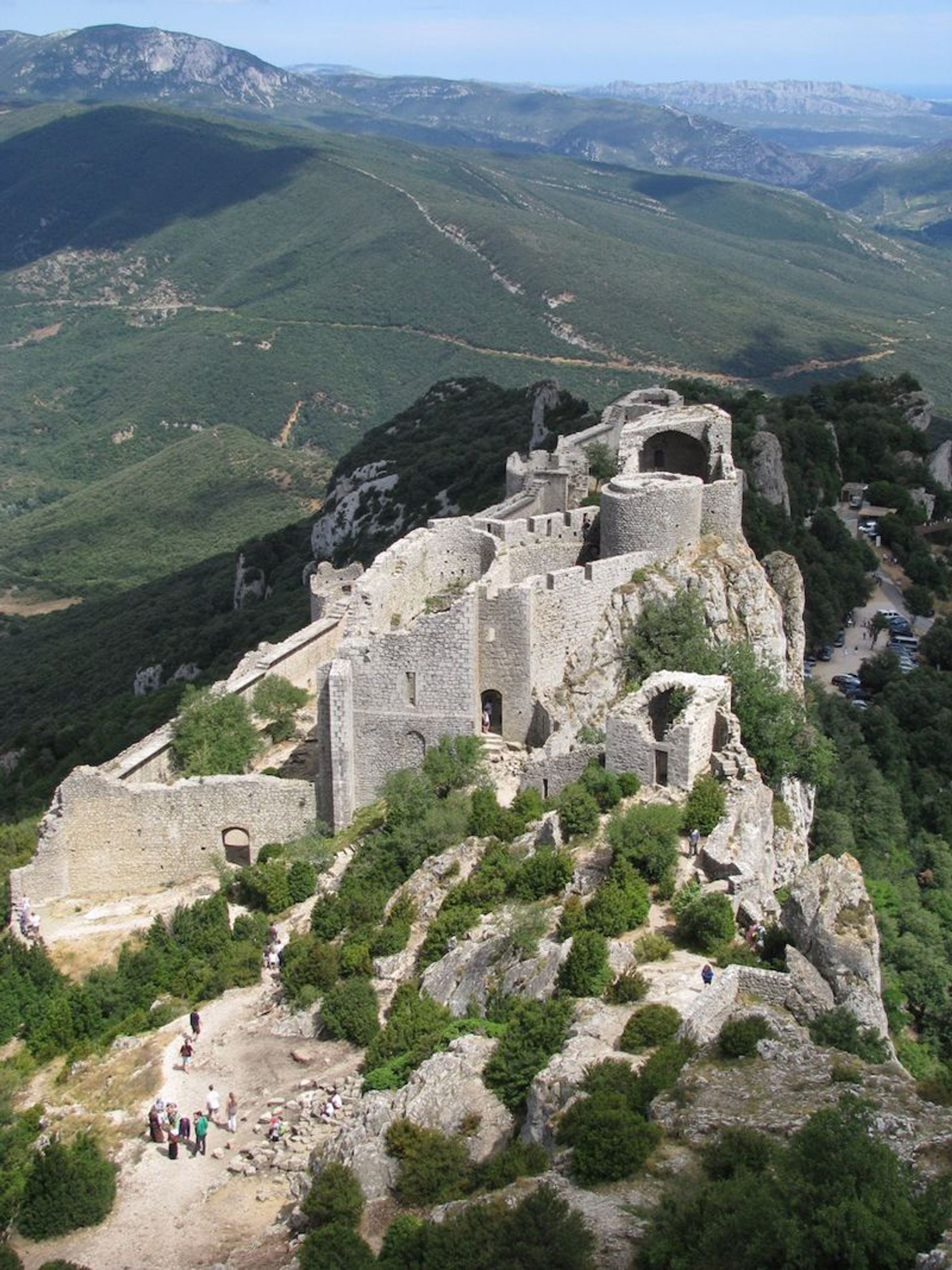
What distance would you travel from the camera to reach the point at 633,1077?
1828 centimetres

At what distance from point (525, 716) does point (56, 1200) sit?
12566 millimetres

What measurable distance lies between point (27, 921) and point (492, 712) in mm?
9707

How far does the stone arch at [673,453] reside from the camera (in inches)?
1560

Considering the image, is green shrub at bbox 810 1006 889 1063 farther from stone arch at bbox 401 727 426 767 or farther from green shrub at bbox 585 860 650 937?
A: stone arch at bbox 401 727 426 767

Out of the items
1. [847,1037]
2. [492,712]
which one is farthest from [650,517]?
[847,1037]

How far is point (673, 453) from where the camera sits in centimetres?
4041

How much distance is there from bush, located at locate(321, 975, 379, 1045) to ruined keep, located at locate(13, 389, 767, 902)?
5.53 m

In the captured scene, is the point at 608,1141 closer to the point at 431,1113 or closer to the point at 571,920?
the point at 431,1113

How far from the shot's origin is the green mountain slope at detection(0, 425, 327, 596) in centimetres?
11581

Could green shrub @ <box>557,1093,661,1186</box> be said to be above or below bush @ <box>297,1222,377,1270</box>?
above

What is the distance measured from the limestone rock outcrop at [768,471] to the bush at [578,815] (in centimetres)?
3501

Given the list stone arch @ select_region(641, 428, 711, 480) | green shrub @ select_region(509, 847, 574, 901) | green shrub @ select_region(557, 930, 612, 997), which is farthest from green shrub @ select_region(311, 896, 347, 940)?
stone arch @ select_region(641, 428, 711, 480)

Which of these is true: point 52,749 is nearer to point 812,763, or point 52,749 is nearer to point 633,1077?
point 812,763

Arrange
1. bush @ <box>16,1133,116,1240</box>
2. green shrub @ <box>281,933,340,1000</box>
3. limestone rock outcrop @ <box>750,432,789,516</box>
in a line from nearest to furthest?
bush @ <box>16,1133,116,1240</box>, green shrub @ <box>281,933,340,1000</box>, limestone rock outcrop @ <box>750,432,789,516</box>
